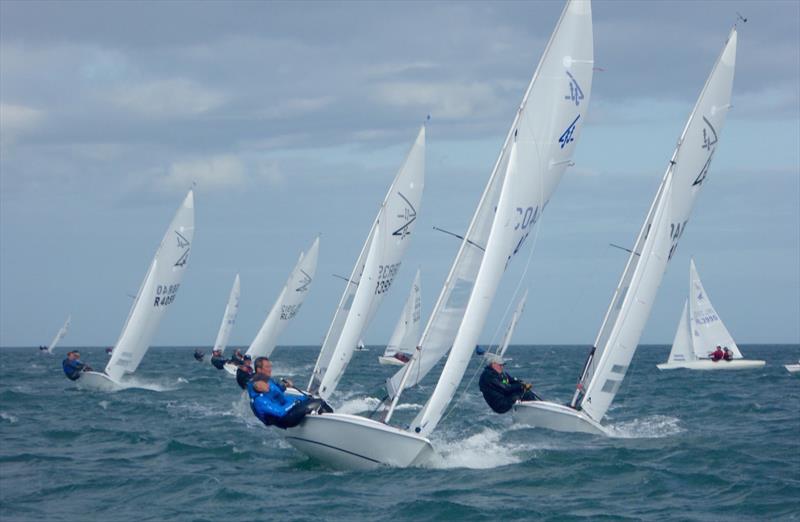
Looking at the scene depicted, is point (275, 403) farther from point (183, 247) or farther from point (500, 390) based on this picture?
point (183, 247)

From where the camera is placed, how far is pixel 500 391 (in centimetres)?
1836

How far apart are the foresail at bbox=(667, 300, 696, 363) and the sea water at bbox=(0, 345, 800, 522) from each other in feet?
73.1

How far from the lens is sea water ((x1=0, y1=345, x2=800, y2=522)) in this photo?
11380mm

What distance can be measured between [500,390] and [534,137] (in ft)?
17.8

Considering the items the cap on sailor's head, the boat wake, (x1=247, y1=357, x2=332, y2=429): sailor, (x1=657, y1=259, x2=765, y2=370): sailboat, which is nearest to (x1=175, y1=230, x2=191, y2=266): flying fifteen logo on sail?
the cap on sailor's head

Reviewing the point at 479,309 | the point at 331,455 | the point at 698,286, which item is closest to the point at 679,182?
the point at 479,309

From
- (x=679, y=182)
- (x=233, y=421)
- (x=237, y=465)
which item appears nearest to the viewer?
(x=237, y=465)

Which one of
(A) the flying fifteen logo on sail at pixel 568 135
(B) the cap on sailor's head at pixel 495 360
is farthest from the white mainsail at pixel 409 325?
(A) the flying fifteen logo on sail at pixel 568 135

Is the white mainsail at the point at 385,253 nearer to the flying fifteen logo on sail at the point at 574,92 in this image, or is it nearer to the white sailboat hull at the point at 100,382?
the flying fifteen logo on sail at the point at 574,92

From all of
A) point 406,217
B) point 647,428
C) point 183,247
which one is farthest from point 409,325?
point 647,428

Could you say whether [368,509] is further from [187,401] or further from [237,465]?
[187,401]

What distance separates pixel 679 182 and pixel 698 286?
Result: 2695 cm

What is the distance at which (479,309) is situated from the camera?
46.5ft

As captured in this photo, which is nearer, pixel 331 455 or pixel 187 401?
pixel 331 455
